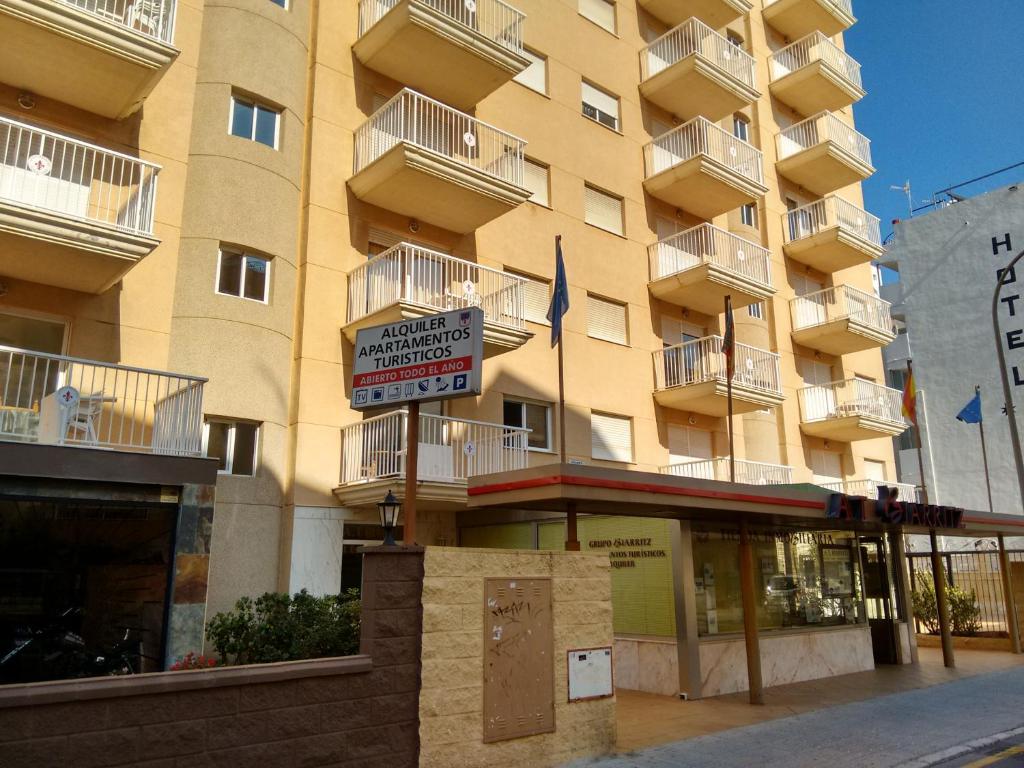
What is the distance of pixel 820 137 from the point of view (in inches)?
1073

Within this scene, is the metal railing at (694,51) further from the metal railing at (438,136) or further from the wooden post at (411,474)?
the wooden post at (411,474)

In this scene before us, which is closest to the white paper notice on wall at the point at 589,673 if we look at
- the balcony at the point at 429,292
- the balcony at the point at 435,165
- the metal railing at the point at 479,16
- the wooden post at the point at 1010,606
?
the balcony at the point at 429,292

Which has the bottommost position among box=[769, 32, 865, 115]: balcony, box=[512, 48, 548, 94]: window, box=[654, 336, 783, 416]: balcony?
box=[654, 336, 783, 416]: balcony

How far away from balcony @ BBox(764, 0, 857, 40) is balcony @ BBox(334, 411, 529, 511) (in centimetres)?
2019

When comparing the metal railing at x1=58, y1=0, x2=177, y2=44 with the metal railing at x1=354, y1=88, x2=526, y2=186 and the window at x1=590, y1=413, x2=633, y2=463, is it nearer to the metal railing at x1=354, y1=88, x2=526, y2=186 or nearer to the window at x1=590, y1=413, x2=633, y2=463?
the metal railing at x1=354, y1=88, x2=526, y2=186

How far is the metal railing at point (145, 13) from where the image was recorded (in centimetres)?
1284

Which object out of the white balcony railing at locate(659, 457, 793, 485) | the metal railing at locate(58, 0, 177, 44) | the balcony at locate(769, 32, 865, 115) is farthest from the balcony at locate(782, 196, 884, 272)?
the metal railing at locate(58, 0, 177, 44)

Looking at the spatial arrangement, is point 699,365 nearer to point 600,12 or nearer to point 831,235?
point 831,235

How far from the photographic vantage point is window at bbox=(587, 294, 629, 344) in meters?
19.9

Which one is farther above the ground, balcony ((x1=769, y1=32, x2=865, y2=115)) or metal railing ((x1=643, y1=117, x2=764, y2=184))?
balcony ((x1=769, y1=32, x2=865, y2=115))

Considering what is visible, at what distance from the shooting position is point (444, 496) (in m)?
14.2

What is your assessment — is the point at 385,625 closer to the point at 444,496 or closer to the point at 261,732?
the point at 261,732

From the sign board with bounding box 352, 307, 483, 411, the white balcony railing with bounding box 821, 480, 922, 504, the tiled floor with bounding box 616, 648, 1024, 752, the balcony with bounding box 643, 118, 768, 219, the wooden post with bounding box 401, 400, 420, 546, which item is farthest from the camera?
the white balcony railing with bounding box 821, 480, 922, 504

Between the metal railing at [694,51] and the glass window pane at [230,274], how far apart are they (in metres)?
13.7
